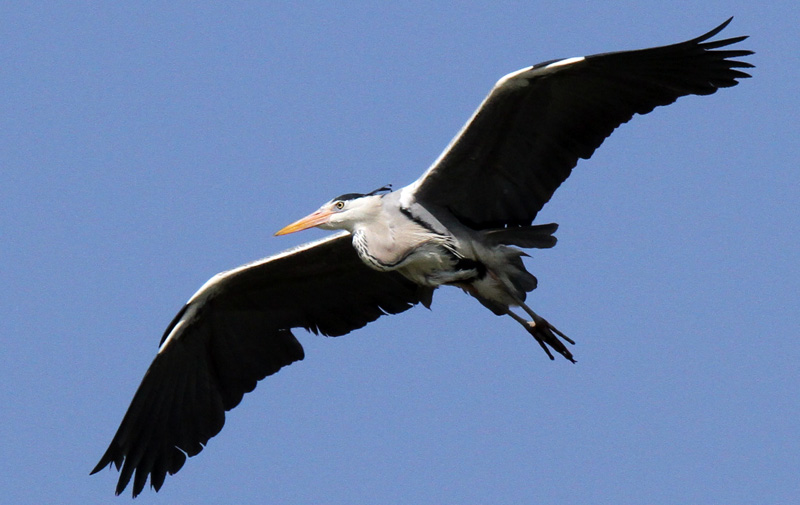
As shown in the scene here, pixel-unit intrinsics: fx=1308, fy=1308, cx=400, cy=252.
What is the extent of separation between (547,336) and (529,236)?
3.24 ft

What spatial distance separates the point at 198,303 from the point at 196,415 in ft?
3.60

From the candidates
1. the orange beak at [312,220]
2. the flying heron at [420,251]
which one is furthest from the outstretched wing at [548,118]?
the orange beak at [312,220]

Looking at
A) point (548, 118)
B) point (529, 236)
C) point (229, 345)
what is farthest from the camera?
point (229, 345)

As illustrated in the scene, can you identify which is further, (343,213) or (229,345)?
(229,345)

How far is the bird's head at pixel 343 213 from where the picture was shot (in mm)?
10648

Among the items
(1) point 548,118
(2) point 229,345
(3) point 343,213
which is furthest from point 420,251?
(2) point 229,345

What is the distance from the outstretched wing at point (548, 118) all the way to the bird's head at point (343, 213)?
339 mm

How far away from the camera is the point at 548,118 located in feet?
33.8

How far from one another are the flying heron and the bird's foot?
12 mm

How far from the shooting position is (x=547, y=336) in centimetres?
1107

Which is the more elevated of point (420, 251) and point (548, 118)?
point (548, 118)

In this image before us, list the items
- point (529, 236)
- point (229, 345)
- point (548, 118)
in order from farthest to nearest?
point (229, 345) → point (529, 236) → point (548, 118)

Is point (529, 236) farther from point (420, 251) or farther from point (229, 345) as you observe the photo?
point (229, 345)

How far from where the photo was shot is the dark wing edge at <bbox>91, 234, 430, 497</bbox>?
11531 millimetres
